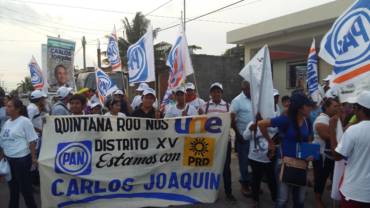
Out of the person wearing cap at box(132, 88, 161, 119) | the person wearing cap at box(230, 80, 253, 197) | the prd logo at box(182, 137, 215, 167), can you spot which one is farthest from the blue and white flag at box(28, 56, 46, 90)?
the prd logo at box(182, 137, 215, 167)

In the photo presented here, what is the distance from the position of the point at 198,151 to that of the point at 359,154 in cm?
253

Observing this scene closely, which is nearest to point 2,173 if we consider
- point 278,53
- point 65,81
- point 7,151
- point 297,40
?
point 7,151

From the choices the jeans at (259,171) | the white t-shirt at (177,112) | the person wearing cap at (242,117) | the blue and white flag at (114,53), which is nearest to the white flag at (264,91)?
the jeans at (259,171)

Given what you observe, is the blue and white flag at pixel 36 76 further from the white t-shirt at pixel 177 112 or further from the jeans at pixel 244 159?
the jeans at pixel 244 159

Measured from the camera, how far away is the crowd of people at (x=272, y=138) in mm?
3633

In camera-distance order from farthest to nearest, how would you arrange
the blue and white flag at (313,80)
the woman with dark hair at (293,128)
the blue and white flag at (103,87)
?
the blue and white flag at (103,87) → the blue and white flag at (313,80) → the woman with dark hair at (293,128)

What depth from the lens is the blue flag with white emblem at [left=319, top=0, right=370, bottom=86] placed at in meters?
4.12

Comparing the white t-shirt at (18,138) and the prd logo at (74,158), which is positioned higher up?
the white t-shirt at (18,138)

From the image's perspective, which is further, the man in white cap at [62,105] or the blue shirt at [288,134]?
the man in white cap at [62,105]

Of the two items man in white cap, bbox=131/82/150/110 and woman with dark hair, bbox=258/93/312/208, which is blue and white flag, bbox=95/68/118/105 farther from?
woman with dark hair, bbox=258/93/312/208

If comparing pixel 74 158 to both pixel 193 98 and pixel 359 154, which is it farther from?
pixel 359 154

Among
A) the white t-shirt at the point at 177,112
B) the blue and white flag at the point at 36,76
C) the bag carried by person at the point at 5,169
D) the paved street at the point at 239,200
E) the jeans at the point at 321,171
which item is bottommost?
the paved street at the point at 239,200

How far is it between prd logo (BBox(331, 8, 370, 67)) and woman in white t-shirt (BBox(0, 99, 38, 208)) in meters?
3.61

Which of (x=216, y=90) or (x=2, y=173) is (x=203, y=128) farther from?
(x=2, y=173)
